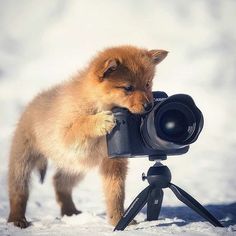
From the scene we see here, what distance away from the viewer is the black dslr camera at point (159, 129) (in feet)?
9.35

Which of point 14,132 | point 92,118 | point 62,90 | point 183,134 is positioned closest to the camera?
point 183,134

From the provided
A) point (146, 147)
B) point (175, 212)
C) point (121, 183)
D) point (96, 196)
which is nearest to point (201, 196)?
point (175, 212)

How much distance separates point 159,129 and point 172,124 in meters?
0.14

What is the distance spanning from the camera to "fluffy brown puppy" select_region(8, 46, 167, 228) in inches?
126

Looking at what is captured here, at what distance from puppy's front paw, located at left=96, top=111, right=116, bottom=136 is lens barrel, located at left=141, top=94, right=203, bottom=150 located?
0.69ft

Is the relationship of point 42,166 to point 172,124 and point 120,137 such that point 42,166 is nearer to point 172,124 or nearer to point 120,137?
point 120,137

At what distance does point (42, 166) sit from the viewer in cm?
429

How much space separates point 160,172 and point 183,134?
1.22 feet

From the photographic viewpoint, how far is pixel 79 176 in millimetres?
4410

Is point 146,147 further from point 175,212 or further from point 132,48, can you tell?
point 175,212

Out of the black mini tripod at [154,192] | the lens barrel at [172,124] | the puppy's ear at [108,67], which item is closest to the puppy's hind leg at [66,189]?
the black mini tripod at [154,192]

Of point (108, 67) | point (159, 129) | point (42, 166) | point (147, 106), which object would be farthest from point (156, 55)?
point (42, 166)

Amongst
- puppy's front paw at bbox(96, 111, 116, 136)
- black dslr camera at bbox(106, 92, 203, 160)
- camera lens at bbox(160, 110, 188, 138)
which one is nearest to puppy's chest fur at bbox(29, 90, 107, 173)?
puppy's front paw at bbox(96, 111, 116, 136)

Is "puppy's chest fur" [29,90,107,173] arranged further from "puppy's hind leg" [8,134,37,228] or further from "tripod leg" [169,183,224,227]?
"tripod leg" [169,183,224,227]
